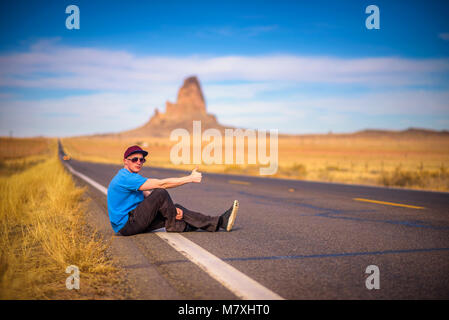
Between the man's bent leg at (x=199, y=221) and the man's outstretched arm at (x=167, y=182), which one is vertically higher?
the man's outstretched arm at (x=167, y=182)

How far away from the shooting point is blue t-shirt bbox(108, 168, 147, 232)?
5.37m

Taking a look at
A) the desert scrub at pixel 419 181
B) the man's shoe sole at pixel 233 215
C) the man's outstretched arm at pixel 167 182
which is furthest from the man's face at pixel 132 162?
the desert scrub at pixel 419 181

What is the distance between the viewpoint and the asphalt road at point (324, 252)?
353cm

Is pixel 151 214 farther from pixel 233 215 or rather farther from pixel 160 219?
pixel 233 215

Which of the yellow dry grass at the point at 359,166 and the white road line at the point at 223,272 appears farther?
the yellow dry grass at the point at 359,166

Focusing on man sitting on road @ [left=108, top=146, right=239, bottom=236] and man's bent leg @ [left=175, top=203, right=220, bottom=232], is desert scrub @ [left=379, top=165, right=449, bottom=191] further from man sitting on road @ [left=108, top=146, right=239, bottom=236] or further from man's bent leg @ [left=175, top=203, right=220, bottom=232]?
man sitting on road @ [left=108, top=146, right=239, bottom=236]

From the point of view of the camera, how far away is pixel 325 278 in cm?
380

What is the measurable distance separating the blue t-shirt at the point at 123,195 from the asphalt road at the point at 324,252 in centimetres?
42

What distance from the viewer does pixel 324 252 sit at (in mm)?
4844

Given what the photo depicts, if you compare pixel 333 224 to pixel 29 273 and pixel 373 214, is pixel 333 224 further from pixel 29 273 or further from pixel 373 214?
pixel 29 273

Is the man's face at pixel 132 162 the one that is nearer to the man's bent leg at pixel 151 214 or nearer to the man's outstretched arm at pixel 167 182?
the man's outstretched arm at pixel 167 182

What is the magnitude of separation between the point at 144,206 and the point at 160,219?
48 centimetres

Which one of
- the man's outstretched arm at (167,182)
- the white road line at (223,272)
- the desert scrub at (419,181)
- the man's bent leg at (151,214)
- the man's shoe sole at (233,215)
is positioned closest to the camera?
the white road line at (223,272)
